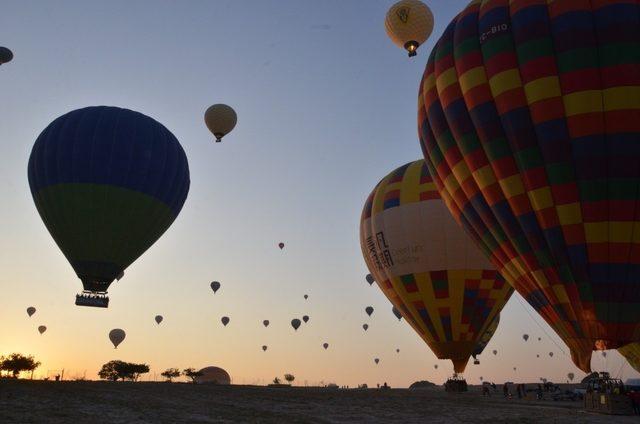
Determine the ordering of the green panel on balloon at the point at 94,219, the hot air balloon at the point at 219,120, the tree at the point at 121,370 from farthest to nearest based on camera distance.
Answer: the tree at the point at 121,370 < the hot air balloon at the point at 219,120 < the green panel on balloon at the point at 94,219

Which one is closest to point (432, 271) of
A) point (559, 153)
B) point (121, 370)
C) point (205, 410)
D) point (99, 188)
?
point (559, 153)

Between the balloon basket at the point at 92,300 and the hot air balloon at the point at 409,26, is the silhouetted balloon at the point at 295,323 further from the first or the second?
the hot air balloon at the point at 409,26

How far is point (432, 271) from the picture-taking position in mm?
25562

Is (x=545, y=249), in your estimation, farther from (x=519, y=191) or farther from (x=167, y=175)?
(x=167, y=175)

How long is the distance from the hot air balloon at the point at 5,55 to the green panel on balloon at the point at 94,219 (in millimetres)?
6562

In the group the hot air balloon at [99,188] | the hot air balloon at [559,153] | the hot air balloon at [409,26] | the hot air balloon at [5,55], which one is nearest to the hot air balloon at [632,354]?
the hot air balloon at [559,153]

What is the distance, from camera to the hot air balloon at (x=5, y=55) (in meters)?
25.7

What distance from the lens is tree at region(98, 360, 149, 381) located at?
49.4m

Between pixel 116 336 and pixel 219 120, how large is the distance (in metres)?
24.5

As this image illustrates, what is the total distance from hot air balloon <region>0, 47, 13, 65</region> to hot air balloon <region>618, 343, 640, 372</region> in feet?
120

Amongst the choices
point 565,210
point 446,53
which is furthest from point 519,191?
point 446,53

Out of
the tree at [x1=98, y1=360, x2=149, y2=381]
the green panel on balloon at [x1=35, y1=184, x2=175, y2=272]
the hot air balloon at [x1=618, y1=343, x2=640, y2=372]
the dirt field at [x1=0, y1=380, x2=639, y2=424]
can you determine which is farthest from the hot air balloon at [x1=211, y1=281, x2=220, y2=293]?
the hot air balloon at [x1=618, y1=343, x2=640, y2=372]

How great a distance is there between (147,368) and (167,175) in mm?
29309

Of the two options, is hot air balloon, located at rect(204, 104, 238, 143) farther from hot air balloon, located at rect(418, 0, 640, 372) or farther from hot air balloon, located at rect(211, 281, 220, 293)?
hot air balloon, located at rect(211, 281, 220, 293)
